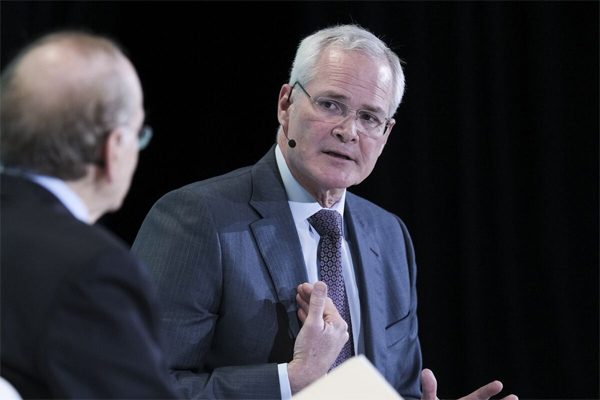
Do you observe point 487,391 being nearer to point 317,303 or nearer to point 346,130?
point 317,303

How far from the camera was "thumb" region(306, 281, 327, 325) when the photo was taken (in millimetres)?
1753

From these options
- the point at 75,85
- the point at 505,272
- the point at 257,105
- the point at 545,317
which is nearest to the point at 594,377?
the point at 545,317

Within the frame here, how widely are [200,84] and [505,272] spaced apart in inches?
60.2

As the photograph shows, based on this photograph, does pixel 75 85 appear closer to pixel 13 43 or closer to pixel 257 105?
pixel 13 43

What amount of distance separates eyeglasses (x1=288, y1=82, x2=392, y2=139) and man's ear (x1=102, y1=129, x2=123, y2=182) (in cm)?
102

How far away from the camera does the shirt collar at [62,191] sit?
1029mm

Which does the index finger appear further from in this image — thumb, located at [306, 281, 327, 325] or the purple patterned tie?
thumb, located at [306, 281, 327, 325]

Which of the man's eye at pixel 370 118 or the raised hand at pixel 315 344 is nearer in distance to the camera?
the raised hand at pixel 315 344

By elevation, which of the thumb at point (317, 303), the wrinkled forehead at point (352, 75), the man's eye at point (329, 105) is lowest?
the thumb at point (317, 303)

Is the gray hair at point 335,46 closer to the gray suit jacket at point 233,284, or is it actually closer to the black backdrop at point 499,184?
the gray suit jacket at point 233,284

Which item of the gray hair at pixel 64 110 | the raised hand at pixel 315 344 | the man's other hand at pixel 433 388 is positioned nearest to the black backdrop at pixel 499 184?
the man's other hand at pixel 433 388

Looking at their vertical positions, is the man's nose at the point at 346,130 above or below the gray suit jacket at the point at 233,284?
above

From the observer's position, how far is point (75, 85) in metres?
1.00

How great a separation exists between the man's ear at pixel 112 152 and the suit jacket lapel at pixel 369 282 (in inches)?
44.8
